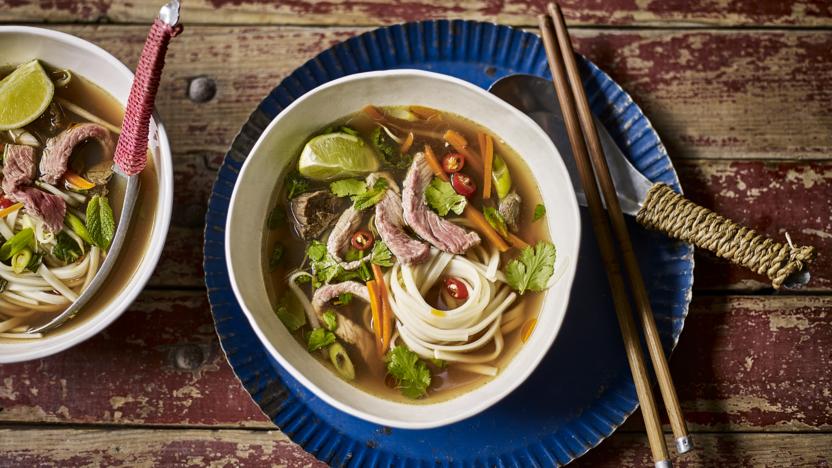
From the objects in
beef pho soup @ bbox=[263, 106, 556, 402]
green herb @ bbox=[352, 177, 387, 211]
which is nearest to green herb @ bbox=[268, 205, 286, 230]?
beef pho soup @ bbox=[263, 106, 556, 402]

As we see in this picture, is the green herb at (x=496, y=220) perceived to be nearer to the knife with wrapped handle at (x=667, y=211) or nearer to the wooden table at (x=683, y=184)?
the knife with wrapped handle at (x=667, y=211)

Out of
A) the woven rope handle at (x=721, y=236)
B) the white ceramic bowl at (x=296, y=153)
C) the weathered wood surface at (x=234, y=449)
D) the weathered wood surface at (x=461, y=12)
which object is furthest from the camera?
the weathered wood surface at (x=461, y=12)

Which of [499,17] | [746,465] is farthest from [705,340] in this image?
[499,17]

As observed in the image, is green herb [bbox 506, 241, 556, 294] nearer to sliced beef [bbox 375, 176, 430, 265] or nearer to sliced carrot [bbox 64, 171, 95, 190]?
sliced beef [bbox 375, 176, 430, 265]

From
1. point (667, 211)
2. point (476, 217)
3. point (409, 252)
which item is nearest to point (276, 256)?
point (409, 252)

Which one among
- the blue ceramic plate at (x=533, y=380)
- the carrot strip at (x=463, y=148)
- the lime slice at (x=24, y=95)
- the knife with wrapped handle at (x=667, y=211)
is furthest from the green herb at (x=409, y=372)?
the lime slice at (x=24, y=95)

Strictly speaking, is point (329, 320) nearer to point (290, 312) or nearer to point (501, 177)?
point (290, 312)
